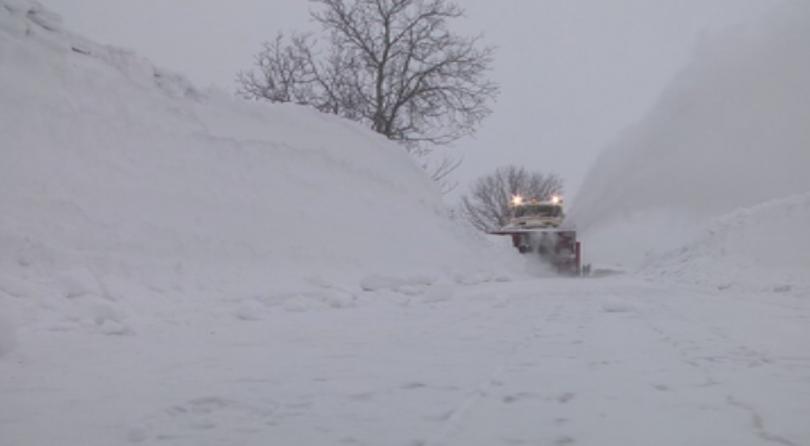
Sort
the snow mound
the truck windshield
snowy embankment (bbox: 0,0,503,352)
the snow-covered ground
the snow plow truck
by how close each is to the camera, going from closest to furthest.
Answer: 1. the snow-covered ground
2. snowy embankment (bbox: 0,0,503,352)
3. the snow mound
4. the snow plow truck
5. the truck windshield

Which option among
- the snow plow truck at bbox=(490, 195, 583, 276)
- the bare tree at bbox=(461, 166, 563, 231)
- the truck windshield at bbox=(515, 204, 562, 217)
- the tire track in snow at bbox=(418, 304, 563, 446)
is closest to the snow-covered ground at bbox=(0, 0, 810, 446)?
the tire track in snow at bbox=(418, 304, 563, 446)

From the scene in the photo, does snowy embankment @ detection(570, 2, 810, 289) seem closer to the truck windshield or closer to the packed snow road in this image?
the truck windshield

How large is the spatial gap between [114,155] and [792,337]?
840 cm

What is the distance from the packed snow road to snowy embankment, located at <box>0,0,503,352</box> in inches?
35.2

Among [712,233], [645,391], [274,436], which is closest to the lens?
[274,436]

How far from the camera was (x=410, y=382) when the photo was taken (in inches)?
155

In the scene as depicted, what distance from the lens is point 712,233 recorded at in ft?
53.3

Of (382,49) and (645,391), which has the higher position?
(382,49)

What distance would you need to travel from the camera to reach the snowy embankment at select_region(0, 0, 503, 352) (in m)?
7.28

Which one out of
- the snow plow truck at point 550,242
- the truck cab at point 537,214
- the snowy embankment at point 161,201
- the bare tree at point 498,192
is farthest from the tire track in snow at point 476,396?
the bare tree at point 498,192

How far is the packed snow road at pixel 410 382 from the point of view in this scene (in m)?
2.92

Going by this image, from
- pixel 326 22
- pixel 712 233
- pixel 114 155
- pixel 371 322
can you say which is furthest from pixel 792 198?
pixel 326 22

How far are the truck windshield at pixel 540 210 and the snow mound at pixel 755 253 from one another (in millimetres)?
6213

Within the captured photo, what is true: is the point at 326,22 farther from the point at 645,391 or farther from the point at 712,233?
the point at 645,391
